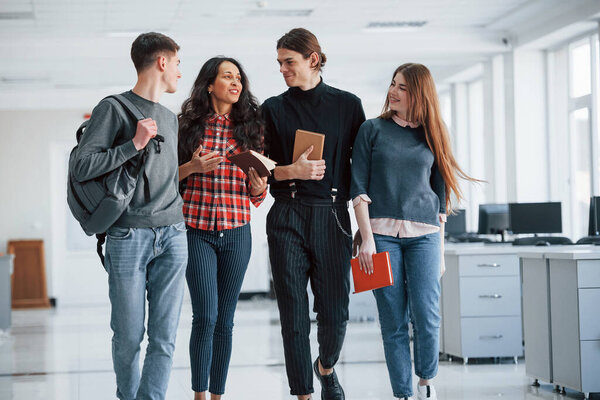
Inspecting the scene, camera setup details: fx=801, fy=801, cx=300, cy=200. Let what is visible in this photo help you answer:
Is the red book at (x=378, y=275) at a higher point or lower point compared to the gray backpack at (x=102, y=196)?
lower

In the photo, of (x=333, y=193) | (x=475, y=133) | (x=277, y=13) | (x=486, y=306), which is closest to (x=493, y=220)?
(x=486, y=306)

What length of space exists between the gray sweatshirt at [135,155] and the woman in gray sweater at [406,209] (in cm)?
73

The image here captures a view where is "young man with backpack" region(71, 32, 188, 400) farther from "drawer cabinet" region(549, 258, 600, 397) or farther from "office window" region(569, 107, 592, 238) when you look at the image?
"office window" region(569, 107, 592, 238)

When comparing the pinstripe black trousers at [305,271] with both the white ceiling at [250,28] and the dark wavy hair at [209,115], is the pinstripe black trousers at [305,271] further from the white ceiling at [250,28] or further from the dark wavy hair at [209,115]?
the white ceiling at [250,28]

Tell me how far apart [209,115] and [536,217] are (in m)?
4.79

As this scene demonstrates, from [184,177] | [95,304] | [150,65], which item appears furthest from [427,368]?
[95,304]

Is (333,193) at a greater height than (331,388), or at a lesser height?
greater

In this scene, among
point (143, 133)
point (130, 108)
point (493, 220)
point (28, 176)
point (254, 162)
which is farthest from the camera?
point (28, 176)

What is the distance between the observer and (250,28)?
9266 millimetres

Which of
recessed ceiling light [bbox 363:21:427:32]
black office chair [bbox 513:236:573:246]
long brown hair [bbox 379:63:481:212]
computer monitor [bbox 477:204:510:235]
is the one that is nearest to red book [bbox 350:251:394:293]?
long brown hair [bbox 379:63:481:212]

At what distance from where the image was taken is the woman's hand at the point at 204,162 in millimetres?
3053

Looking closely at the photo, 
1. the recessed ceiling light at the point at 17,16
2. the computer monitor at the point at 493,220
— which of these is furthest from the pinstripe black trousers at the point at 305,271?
the recessed ceiling light at the point at 17,16

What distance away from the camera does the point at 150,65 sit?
2797 millimetres

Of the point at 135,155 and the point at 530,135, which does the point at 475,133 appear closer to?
the point at 530,135
